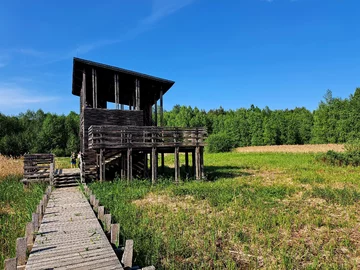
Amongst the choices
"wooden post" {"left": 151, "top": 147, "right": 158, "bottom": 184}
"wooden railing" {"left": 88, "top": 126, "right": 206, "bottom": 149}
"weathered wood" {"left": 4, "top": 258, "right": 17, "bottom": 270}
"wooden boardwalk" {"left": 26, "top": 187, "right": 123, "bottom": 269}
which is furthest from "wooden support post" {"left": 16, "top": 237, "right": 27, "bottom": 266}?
"wooden post" {"left": 151, "top": 147, "right": 158, "bottom": 184}

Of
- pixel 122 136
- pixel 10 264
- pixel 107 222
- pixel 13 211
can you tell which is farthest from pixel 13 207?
pixel 10 264

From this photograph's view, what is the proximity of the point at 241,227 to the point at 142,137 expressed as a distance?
10431 mm

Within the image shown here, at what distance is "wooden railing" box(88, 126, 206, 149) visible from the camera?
16.3 m

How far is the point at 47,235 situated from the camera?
7.06 m

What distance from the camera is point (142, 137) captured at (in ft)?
57.3

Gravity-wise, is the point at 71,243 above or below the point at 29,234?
below

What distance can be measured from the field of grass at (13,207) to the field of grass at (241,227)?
294 centimetres

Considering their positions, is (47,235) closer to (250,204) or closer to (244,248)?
(244,248)

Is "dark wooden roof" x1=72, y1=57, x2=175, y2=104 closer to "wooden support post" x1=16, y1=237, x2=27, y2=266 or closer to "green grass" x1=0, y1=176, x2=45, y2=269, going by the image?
"green grass" x1=0, y1=176, x2=45, y2=269

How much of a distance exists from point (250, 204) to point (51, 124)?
73885 mm

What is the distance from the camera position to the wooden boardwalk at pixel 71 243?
17.7 ft

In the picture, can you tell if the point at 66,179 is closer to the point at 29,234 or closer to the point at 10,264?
the point at 29,234

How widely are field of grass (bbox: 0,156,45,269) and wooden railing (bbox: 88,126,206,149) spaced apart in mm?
4414

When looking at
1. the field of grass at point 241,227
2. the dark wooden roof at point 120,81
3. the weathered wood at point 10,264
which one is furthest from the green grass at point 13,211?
the dark wooden roof at point 120,81
